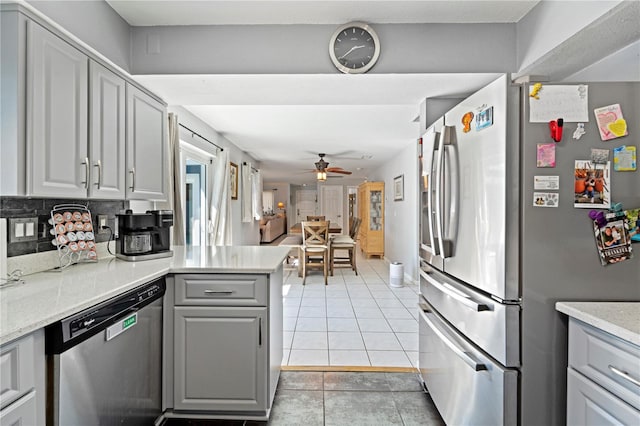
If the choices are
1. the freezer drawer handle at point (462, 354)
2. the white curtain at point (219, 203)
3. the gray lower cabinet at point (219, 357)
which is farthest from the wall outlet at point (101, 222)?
the freezer drawer handle at point (462, 354)

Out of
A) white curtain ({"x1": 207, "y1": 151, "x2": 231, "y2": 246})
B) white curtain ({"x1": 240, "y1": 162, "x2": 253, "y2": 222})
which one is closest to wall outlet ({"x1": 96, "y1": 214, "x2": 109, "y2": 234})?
white curtain ({"x1": 207, "y1": 151, "x2": 231, "y2": 246})

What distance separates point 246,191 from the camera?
614 cm

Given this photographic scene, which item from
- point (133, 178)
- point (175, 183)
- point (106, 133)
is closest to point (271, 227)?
point (175, 183)

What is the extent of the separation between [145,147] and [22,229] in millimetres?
822

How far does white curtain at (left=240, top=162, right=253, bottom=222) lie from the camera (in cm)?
593

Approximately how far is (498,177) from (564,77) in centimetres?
115

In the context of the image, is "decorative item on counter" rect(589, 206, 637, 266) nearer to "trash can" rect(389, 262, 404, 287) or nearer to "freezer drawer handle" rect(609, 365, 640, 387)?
"freezer drawer handle" rect(609, 365, 640, 387)

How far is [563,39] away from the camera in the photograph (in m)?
1.60

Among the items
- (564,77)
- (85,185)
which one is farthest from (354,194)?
(85,185)

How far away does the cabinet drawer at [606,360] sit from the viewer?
3.33ft

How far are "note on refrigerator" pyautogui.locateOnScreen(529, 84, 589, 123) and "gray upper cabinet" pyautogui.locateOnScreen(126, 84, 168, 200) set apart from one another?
2165 millimetres

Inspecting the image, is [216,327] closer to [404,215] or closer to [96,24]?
[96,24]

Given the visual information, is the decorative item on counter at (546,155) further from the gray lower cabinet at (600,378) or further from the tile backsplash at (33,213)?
the tile backsplash at (33,213)

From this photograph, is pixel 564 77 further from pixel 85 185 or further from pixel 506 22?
pixel 85 185
